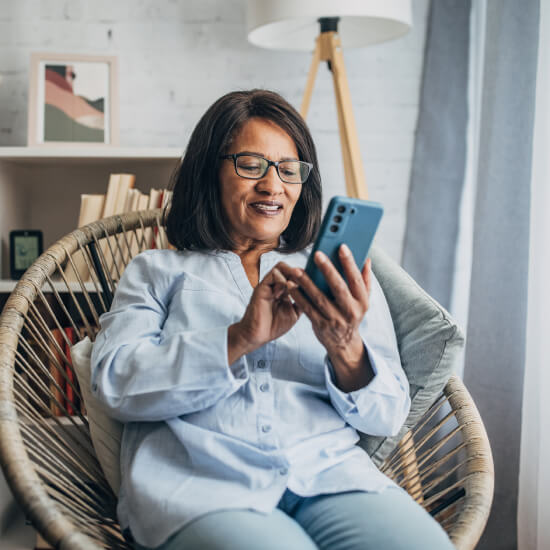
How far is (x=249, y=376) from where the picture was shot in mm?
1022

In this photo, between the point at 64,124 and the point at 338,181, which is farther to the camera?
the point at 338,181

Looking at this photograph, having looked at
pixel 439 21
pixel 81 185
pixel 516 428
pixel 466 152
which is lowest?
pixel 516 428

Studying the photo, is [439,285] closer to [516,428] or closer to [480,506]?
[516,428]

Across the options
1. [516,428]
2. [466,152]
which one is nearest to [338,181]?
[466,152]

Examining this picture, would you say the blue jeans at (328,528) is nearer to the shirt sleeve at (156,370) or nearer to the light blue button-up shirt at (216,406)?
the light blue button-up shirt at (216,406)

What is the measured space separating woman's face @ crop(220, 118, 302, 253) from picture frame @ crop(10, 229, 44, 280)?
3.27 ft

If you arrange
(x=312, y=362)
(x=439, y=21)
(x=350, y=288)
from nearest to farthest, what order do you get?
(x=350, y=288) → (x=312, y=362) → (x=439, y=21)

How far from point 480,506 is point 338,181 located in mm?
1418

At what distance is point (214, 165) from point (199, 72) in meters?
1.05

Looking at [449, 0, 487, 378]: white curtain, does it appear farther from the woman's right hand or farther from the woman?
the woman's right hand

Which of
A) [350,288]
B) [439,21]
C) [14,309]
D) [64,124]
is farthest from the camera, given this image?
[439,21]

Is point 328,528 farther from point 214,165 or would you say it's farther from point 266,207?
point 214,165

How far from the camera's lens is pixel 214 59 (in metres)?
2.11

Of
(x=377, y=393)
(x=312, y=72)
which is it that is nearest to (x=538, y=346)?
(x=377, y=393)
